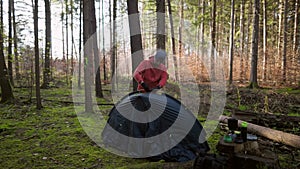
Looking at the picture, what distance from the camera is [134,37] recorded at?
19.3 feet

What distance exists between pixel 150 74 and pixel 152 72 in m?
0.06

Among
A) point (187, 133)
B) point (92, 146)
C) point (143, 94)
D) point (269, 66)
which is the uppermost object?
point (269, 66)

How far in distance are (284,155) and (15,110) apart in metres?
7.62

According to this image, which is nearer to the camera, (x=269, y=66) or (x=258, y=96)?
(x=258, y=96)

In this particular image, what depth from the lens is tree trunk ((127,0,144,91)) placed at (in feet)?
19.0

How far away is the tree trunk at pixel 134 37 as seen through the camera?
5785mm

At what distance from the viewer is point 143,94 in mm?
4094

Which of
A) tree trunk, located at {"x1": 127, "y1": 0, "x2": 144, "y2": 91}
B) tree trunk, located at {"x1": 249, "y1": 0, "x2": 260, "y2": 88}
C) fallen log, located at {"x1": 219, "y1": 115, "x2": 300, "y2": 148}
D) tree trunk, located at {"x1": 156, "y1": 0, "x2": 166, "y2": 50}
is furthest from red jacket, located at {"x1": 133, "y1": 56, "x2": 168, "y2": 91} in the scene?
tree trunk, located at {"x1": 249, "y1": 0, "x2": 260, "y2": 88}

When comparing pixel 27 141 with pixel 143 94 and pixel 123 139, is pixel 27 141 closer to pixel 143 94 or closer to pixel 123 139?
pixel 123 139

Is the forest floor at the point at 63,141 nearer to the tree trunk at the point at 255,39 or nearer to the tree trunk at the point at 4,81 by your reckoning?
the tree trunk at the point at 4,81

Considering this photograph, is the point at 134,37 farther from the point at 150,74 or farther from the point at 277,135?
the point at 277,135

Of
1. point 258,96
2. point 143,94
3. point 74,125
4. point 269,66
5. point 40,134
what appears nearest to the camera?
point 143,94

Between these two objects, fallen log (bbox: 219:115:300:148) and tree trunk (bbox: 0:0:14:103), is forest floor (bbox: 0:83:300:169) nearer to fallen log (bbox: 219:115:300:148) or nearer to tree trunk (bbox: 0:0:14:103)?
fallen log (bbox: 219:115:300:148)

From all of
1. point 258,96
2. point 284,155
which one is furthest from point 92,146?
point 258,96
